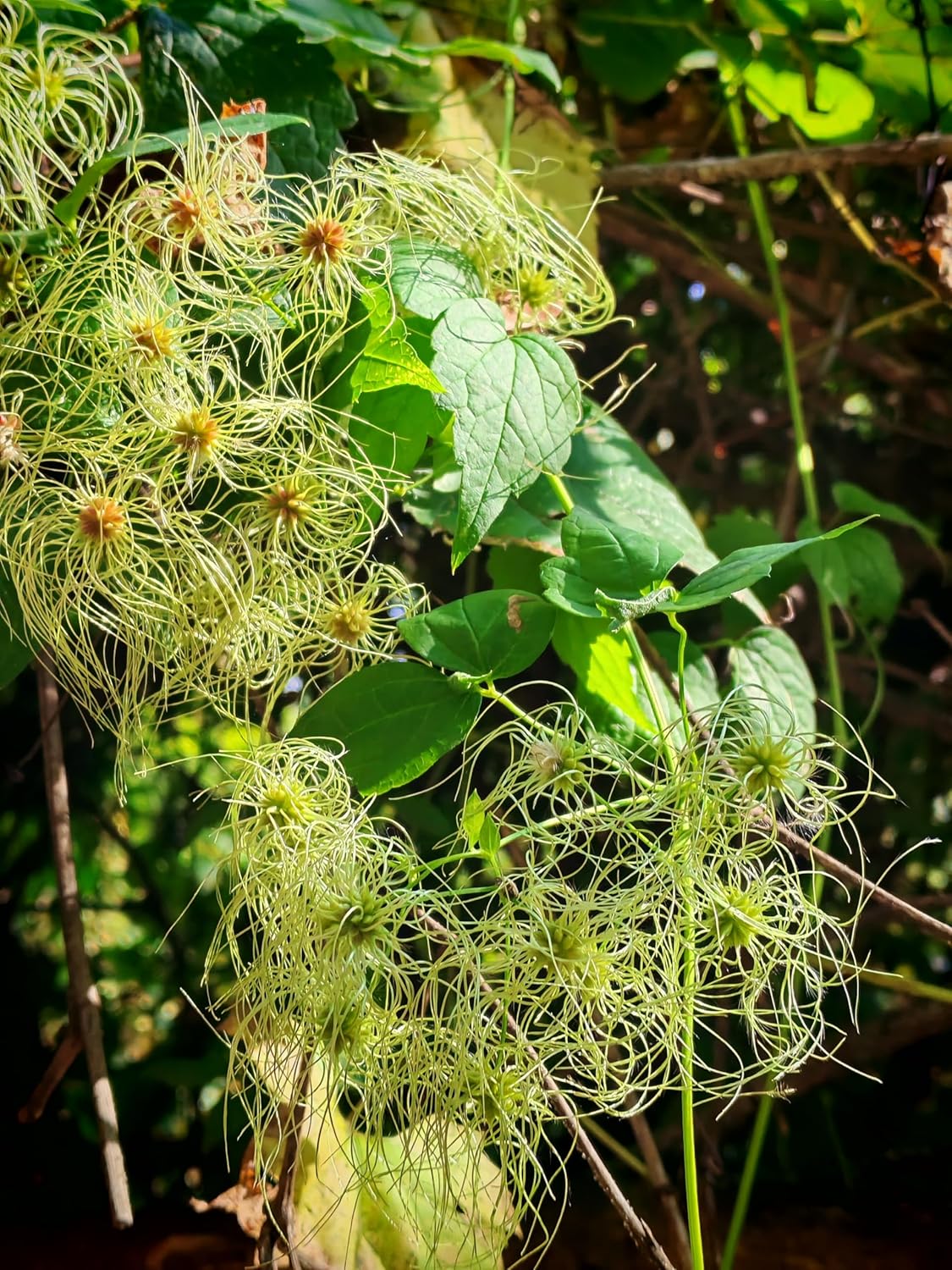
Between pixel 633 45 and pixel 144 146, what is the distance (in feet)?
1.72

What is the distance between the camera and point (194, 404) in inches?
18.8

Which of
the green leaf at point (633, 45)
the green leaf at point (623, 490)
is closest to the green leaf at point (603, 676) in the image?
the green leaf at point (623, 490)

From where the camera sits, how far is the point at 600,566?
49cm

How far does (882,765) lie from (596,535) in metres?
0.67

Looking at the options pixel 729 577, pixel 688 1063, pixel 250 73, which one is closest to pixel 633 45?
pixel 250 73

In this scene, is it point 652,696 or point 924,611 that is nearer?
point 652,696

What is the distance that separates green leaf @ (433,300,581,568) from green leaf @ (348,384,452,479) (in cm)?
4

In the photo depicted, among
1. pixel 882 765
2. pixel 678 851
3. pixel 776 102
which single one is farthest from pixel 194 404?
pixel 882 765

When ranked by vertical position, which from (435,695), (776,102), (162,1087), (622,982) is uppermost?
(776,102)

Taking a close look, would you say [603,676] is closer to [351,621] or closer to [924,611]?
[351,621]

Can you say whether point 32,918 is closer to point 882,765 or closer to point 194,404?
point 194,404

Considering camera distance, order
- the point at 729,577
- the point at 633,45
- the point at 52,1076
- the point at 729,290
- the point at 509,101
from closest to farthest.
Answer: the point at 729,577 < the point at 52,1076 < the point at 509,101 < the point at 633,45 < the point at 729,290

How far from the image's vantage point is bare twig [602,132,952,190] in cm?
78

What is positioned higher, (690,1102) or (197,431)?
(197,431)
